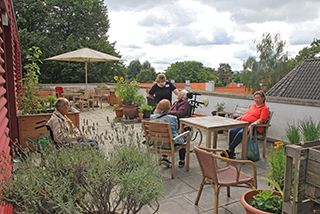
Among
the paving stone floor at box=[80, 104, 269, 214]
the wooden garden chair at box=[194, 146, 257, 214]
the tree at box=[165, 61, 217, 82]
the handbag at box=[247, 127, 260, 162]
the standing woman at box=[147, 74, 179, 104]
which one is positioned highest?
the tree at box=[165, 61, 217, 82]

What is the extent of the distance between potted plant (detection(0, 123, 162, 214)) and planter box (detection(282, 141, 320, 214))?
90 centimetres

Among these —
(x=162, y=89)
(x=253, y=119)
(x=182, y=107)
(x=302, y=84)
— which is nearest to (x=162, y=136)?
(x=182, y=107)

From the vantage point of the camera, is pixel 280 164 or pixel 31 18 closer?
pixel 280 164

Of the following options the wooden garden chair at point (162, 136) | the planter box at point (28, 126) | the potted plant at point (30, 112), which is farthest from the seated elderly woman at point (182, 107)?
the planter box at point (28, 126)

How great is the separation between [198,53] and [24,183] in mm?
22626

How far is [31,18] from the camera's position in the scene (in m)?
16.7

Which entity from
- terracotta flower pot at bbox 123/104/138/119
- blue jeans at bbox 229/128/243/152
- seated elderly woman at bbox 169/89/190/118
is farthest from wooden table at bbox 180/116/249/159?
terracotta flower pot at bbox 123/104/138/119

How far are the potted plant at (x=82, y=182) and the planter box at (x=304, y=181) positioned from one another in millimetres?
904

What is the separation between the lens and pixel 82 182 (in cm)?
180

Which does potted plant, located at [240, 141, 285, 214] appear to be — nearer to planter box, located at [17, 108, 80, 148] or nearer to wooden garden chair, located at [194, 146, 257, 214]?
wooden garden chair, located at [194, 146, 257, 214]

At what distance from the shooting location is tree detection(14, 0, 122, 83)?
16.3 metres

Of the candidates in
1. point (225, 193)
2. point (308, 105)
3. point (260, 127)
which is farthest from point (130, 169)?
point (308, 105)

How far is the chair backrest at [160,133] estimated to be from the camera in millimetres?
3371

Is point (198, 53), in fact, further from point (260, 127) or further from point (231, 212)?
point (231, 212)
